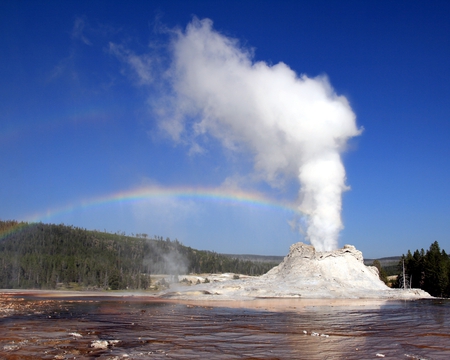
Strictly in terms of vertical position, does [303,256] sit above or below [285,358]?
above

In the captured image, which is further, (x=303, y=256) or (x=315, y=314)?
(x=303, y=256)

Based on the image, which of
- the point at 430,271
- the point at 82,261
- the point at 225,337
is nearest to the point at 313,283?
the point at 430,271

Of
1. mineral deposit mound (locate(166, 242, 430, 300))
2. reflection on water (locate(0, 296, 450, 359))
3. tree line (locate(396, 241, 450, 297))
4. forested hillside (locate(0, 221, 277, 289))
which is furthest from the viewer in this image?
forested hillside (locate(0, 221, 277, 289))

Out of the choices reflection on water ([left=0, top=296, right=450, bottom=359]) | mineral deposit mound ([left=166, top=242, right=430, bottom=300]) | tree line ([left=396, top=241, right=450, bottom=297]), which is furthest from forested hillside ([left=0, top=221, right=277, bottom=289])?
reflection on water ([left=0, top=296, right=450, bottom=359])

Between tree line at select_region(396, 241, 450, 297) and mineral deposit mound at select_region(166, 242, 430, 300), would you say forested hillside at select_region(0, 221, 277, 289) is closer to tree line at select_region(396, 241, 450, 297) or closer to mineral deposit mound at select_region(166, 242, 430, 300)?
mineral deposit mound at select_region(166, 242, 430, 300)

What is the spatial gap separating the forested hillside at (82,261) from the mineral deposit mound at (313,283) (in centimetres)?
4024

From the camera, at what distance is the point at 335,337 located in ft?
62.6

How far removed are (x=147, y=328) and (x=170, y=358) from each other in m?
8.45

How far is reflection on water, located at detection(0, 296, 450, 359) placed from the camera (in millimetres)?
15359

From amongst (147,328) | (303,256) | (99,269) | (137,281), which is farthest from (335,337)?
(99,269)

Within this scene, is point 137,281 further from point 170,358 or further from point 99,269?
point 170,358

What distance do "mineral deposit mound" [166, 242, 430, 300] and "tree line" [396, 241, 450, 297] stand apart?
10165 mm

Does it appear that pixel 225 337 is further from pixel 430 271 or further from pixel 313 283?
pixel 430 271

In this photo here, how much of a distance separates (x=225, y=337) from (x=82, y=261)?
96295 mm
